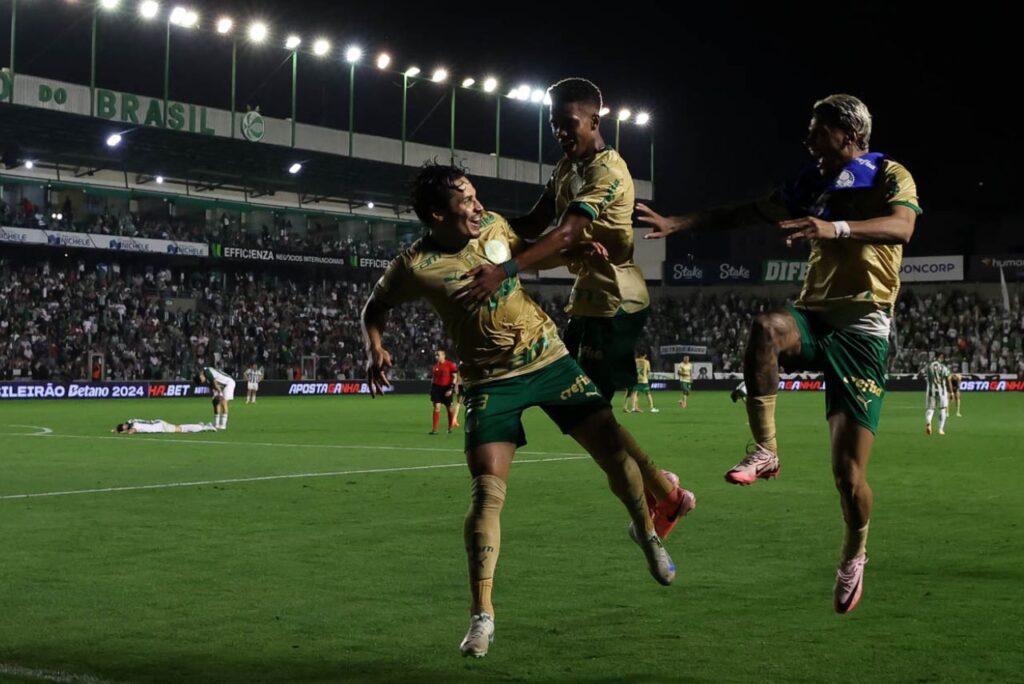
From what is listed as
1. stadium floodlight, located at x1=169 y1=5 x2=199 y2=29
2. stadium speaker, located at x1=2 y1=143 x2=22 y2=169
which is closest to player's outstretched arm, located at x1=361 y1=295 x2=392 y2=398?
stadium floodlight, located at x1=169 y1=5 x2=199 y2=29

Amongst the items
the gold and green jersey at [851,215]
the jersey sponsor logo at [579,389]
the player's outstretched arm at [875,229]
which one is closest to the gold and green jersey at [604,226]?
the jersey sponsor logo at [579,389]

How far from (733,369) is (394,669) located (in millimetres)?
70212

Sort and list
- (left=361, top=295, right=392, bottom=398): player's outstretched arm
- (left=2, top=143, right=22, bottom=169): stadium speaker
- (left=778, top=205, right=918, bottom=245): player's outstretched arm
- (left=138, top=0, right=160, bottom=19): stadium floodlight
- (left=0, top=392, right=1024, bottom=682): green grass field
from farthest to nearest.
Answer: (left=2, top=143, right=22, bottom=169): stadium speaker, (left=138, top=0, right=160, bottom=19): stadium floodlight, (left=0, top=392, right=1024, bottom=682): green grass field, (left=361, top=295, right=392, bottom=398): player's outstretched arm, (left=778, top=205, right=918, bottom=245): player's outstretched arm

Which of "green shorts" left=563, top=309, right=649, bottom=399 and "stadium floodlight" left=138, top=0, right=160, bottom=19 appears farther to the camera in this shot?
"stadium floodlight" left=138, top=0, right=160, bottom=19

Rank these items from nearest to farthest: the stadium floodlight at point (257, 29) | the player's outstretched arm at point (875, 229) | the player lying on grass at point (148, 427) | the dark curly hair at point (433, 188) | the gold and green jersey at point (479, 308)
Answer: the player's outstretched arm at point (875, 229) → the dark curly hair at point (433, 188) → the gold and green jersey at point (479, 308) → the player lying on grass at point (148, 427) → the stadium floodlight at point (257, 29)

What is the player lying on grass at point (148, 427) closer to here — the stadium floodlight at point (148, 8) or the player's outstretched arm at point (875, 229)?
the stadium floodlight at point (148, 8)

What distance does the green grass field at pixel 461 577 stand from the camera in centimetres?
778

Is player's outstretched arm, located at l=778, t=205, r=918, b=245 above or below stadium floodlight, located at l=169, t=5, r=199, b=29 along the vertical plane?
below

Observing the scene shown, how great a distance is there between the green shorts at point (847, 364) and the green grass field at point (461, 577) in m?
1.54

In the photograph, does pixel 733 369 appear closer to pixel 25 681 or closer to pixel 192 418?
pixel 192 418

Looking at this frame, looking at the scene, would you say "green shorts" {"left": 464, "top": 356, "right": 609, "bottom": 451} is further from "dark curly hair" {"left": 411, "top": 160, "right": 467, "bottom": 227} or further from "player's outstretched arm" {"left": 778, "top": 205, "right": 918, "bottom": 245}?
"player's outstretched arm" {"left": 778, "top": 205, "right": 918, "bottom": 245}

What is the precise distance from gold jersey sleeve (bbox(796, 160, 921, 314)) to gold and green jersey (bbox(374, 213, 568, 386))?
1650 millimetres

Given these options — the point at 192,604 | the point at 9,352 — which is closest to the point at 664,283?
the point at 9,352

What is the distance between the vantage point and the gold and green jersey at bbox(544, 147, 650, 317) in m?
7.50
